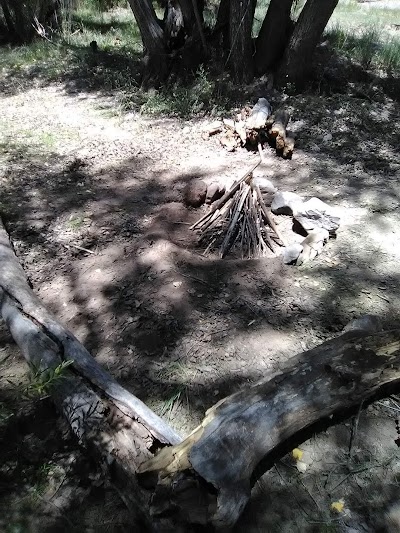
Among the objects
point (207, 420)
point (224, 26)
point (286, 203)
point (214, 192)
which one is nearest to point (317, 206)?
point (286, 203)

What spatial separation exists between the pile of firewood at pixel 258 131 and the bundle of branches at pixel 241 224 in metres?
1.24

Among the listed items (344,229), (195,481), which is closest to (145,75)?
(344,229)

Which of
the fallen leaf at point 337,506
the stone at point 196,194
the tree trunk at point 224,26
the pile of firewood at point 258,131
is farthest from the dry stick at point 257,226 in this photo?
the tree trunk at point 224,26

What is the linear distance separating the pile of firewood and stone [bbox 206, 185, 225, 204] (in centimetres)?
113

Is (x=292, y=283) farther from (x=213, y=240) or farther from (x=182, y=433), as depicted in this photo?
(x=182, y=433)

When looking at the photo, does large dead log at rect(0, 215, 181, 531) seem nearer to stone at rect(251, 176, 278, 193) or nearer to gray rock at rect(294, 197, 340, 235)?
gray rock at rect(294, 197, 340, 235)

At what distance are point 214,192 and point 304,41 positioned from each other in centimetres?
289

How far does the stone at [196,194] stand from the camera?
4324mm

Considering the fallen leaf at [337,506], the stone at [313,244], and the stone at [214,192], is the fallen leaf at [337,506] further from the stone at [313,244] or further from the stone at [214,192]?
the stone at [214,192]

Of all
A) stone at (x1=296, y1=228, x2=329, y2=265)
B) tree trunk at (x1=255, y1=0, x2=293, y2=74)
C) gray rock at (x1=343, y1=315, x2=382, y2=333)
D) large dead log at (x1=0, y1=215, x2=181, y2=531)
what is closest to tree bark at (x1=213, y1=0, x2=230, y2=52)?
tree trunk at (x1=255, y1=0, x2=293, y2=74)

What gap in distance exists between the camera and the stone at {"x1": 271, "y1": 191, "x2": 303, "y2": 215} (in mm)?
4093

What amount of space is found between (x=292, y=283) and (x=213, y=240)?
2.79 ft

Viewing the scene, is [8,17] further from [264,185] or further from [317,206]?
[317,206]

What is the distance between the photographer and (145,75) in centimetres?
680
